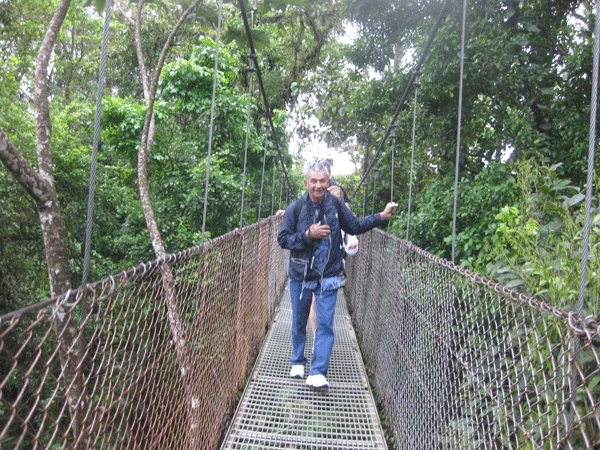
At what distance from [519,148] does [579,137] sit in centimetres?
36

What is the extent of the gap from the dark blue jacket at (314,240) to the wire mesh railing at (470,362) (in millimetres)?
243

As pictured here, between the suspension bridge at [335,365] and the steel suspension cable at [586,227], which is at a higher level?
the steel suspension cable at [586,227]

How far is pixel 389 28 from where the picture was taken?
412 centimetres

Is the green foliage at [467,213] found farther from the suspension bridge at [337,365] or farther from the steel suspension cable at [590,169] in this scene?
the steel suspension cable at [590,169]

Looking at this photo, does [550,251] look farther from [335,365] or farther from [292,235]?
[335,365]

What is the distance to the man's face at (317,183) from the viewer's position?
76.3 inches

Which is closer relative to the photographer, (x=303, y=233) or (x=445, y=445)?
(x=445, y=445)

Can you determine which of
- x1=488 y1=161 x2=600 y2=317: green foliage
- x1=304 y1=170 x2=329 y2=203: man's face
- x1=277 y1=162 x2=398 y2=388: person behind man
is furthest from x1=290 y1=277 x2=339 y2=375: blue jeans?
x1=488 y1=161 x2=600 y2=317: green foliage

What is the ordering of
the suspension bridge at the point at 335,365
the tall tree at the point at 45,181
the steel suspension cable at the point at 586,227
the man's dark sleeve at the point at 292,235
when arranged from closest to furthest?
1. the steel suspension cable at the point at 586,227
2. the suspension bridge at the point at 335,365
3. the man's dark sleeve at the point at 292,235
4. the tall tree at the point at 45,181

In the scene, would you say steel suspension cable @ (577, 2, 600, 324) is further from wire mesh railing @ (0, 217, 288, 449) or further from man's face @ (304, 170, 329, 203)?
man's face @ (304, 170, 329, 203)

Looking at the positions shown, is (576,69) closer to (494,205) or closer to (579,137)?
(579,137)

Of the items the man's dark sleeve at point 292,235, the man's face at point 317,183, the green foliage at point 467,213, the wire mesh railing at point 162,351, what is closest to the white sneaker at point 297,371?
the wire mesh railing at point 162,351

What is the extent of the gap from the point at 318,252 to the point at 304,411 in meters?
0.73

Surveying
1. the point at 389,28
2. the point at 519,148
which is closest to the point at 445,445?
the point at 519,148
